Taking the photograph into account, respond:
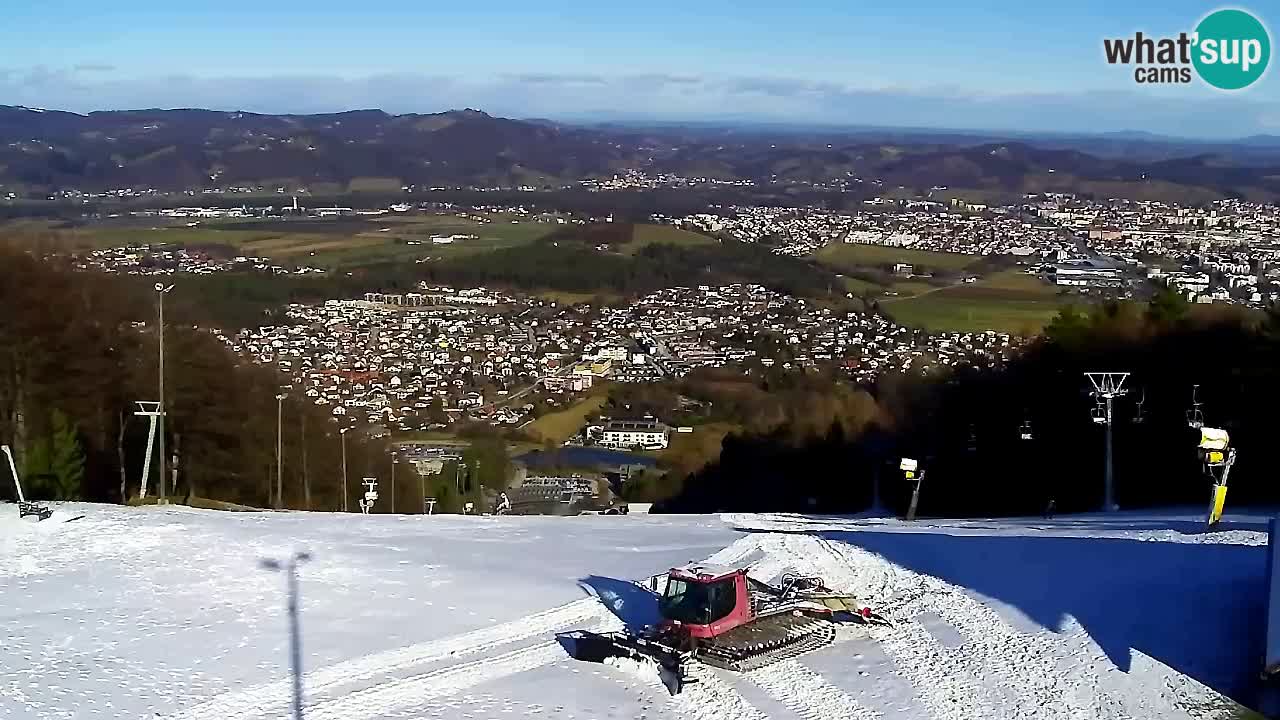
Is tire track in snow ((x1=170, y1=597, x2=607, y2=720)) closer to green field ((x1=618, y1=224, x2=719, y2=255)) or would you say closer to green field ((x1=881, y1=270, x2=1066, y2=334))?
green field ((x1=881, y1=270, x2=1066, y2=334))

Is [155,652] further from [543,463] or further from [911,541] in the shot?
[543,463]

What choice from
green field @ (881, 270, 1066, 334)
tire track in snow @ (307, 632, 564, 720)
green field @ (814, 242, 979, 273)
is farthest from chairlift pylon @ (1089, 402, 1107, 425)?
green field @ (814, 242, 979, 273)

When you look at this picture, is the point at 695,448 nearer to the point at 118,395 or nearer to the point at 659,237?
the point at 118,395

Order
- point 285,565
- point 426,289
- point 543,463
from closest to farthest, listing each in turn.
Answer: point 285,565 < point 543,463 < point 426,289

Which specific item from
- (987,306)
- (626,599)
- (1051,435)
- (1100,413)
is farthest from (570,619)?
(987,306)

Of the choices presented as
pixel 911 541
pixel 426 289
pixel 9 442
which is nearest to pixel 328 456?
pixel 9 442
